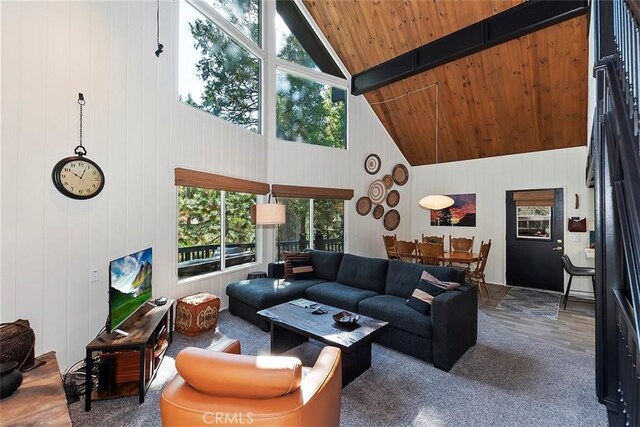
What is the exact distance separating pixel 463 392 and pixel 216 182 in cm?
375

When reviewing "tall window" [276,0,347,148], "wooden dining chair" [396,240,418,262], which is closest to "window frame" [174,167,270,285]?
"tall window" [276,0,347,148]

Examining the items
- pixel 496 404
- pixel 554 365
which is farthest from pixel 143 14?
pixel 554 365

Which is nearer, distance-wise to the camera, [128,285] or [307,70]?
[128,285]

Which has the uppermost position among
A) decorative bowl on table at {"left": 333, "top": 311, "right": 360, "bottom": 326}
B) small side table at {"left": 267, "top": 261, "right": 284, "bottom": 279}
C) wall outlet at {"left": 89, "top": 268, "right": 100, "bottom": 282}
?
wall outlet at {"left": 89, "top": 268, "right": 100, "bottom": 282}

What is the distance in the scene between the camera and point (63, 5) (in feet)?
8.29

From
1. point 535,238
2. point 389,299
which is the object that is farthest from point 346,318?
point 535,238

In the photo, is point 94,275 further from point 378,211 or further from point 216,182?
point 378,211

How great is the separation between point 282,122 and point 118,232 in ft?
11.1

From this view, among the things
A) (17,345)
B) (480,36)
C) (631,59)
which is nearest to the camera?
(631,59)

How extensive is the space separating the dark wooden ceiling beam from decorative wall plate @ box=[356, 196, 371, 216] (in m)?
2.42

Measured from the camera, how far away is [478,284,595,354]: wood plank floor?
131 inches

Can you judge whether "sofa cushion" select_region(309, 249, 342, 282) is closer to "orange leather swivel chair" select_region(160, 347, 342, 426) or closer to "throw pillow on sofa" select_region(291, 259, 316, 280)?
"throw pillow on sofa" select_region(291, 259, 316, 280)

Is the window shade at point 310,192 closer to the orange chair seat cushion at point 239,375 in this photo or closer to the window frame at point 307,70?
the window frame at point 307,70

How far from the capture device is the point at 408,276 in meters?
3.56
